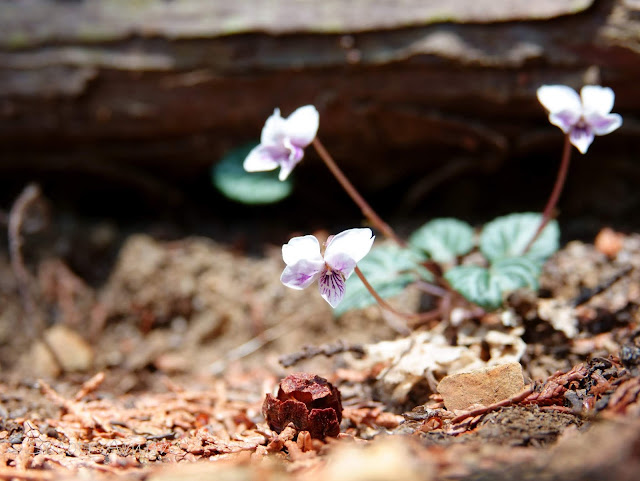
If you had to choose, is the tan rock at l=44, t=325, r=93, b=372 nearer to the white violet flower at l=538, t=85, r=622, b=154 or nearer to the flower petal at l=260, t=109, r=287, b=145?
the flower petal at l=260, t=109, r=287, b=145

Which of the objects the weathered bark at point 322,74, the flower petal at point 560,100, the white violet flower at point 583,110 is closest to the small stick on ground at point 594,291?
the white violet flower at point 583,110

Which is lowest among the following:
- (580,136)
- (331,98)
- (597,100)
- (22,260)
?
(22,260)

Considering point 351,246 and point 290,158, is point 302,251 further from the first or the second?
point 290,158

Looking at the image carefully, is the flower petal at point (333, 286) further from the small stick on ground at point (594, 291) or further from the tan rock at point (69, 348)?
the tan rock at point (69, 348)

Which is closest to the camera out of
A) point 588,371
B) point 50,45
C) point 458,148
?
point 588,371

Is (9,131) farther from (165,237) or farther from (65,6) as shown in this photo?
(165,237)

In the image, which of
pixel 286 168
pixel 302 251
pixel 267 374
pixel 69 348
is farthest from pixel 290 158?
pixel 69 348

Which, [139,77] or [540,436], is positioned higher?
[139,77]

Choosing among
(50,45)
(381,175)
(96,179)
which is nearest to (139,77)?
(50,45)
